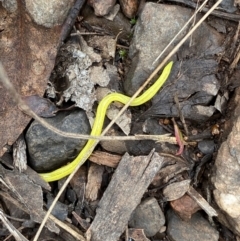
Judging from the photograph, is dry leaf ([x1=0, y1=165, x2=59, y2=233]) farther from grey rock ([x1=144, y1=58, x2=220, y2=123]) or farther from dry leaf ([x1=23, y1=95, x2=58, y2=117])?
grey rock ([x1=144, y1=58, x2=220, y2=123])

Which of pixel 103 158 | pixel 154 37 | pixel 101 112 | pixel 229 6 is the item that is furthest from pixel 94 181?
pixel 229 6

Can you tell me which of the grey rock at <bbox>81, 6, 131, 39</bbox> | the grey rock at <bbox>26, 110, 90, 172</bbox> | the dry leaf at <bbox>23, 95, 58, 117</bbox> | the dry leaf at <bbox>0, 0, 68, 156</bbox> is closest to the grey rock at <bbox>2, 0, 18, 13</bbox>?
the dry leaf at <bbox>0, 0, 68, 156</bbox>

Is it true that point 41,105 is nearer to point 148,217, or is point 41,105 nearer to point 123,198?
point 123,198

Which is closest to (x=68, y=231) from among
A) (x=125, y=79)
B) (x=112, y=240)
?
(x=112, y=240)

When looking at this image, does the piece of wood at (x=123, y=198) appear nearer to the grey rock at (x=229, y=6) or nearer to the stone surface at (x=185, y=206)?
the stone surface at (x=185, y=206)

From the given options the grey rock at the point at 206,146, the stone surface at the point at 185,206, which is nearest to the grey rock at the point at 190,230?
the stone surface at the point at 185,206
